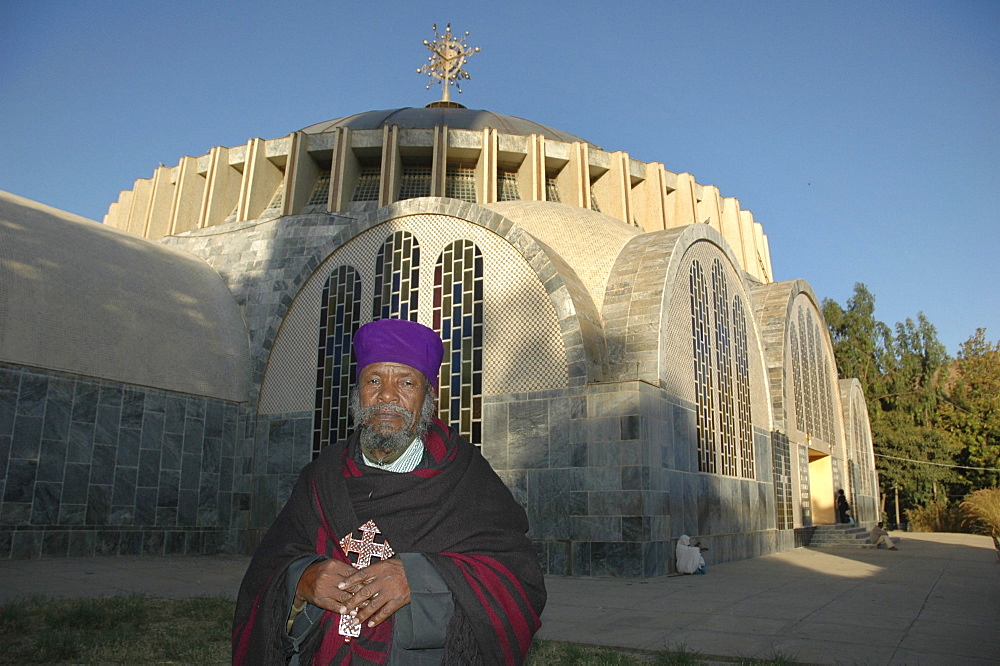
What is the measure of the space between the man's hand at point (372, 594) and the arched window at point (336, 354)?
35.1 ft

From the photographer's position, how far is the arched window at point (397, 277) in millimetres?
12922

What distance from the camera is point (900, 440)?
3125cm

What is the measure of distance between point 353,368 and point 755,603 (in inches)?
296

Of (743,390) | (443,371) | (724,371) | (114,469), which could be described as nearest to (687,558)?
(724,371)

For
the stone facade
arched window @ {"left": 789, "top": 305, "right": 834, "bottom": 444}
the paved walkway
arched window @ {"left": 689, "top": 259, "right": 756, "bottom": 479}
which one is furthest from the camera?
arched window @ {"left": 789, "top": 305, "right": 834, "bottom": 444}

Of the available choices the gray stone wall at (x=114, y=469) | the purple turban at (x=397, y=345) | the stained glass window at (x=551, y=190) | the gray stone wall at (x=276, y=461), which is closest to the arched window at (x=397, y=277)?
the gray stone wall at (x=276, y=461)

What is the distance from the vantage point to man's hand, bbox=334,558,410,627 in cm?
227

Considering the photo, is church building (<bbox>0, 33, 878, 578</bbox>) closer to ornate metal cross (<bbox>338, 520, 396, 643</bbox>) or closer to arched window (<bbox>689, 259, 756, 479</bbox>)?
arched window (<bbox>689, 259, 756, 479</bbox>)

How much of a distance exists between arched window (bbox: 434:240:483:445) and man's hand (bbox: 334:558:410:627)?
9.38m

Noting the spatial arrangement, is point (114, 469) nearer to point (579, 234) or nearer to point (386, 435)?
point (579, 234)

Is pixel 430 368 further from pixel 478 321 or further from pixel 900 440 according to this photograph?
pixel 900 440

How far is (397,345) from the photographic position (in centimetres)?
288

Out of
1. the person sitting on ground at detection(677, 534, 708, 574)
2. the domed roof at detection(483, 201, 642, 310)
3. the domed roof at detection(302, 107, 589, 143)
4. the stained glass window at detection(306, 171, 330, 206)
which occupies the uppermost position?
the domed roof at detection(302, 107, 589, 143)

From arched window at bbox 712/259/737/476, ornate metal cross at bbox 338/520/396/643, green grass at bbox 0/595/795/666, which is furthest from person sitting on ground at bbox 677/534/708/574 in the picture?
ornate metal cross at bbox 338/520/396/643
